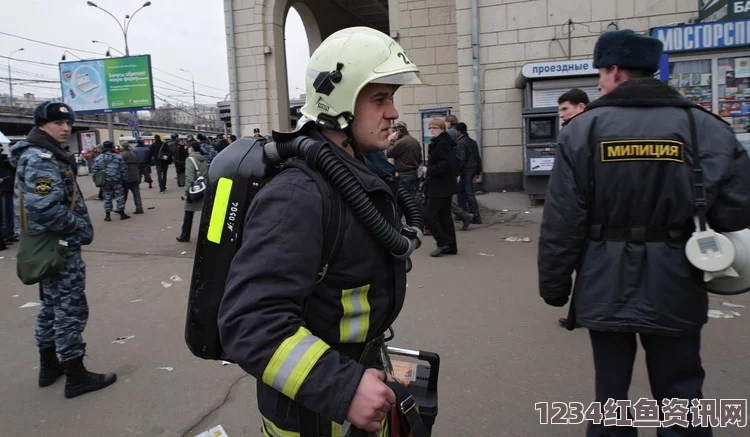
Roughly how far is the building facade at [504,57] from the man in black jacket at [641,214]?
262 inches

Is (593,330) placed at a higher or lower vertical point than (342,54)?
lower

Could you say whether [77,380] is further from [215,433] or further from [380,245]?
[380,245]

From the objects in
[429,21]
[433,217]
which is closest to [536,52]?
[429,21]

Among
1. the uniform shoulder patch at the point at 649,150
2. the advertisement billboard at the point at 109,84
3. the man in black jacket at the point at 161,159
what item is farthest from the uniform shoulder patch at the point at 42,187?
the advertisement billboard at the point at 109,84

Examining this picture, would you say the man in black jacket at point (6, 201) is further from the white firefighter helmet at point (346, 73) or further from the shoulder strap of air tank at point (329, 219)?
the shoulder strap of air tank at point (329, 219)

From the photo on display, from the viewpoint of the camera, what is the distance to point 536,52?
466 inches

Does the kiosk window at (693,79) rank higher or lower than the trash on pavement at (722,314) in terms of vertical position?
higher

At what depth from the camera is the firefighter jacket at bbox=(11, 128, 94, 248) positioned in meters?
3.50

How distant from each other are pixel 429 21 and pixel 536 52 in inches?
148

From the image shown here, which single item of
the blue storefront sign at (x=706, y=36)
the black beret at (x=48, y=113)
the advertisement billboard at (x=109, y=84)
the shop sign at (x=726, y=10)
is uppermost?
the advertisement billboard at (x=109, y=84)

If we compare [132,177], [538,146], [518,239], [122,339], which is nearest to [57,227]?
[122,339]

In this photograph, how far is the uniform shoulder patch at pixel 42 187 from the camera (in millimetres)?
3496

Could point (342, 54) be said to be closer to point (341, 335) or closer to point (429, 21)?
point (341, 335)

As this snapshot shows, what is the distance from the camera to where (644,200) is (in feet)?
7.20
